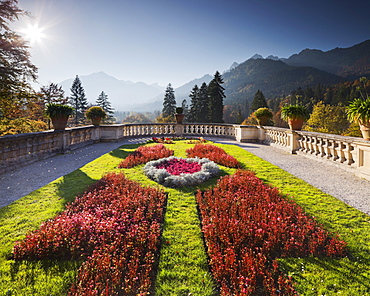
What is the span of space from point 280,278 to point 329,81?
103 m

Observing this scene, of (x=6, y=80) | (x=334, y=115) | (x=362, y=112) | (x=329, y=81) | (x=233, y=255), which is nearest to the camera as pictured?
(x=233, y=255)

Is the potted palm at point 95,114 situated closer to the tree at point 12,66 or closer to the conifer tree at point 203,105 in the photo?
the tree at point 12,66

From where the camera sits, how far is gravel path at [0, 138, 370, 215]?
513 cm

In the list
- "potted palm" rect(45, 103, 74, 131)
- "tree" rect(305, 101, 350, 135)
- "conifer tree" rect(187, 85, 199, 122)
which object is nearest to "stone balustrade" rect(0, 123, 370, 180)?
"potted palm" rect(45, 103, 74, 131)

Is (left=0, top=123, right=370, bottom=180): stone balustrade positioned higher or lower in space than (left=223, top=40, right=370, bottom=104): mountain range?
lower

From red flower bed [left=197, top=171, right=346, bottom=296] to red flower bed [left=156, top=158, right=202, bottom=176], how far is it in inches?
80.2

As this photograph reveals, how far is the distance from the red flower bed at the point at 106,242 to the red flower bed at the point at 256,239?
917mm

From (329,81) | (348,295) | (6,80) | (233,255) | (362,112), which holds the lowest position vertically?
(348,295)

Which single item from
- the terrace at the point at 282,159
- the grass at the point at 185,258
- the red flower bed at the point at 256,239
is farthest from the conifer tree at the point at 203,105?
the red flower bed at the point at 256,239

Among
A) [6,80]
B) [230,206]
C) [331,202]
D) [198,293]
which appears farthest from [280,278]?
[6,80]

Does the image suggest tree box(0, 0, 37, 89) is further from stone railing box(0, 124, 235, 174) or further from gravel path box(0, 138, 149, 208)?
gravel path box(0, 138, 149, 208)

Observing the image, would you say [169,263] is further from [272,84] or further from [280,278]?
[272,84]

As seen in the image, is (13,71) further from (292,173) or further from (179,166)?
(292,173)

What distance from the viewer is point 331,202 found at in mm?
4738
